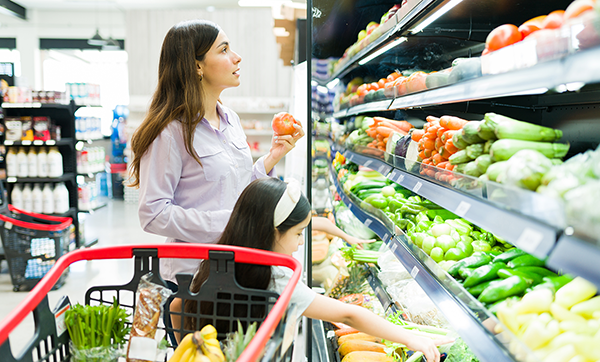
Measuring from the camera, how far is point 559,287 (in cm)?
106

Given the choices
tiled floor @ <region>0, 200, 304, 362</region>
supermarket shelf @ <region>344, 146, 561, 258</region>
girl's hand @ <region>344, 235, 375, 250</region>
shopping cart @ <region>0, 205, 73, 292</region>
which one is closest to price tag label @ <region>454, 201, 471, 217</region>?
supermarket shelf @ <region>344, 146, 561, 258</region>

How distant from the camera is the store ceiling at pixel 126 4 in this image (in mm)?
9891

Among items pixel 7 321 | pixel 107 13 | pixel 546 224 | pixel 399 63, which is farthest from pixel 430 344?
pixel 107 13

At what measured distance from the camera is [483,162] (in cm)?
117

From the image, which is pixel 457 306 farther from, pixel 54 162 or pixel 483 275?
pixel 54 162

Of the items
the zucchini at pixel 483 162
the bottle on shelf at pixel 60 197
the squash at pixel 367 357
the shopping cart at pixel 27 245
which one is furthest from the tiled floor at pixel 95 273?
the zucchini at pixel 483 162

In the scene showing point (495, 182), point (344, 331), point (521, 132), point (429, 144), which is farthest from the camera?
point (344, 331)

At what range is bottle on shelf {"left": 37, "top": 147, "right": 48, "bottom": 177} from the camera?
4.90 m

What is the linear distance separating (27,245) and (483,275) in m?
4.58

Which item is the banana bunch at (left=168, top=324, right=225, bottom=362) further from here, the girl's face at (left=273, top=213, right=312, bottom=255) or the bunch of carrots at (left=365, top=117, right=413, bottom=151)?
the bunch of carrots at (left=365, top=117, right=413, bottom=151)

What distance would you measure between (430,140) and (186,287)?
1067 millimetres

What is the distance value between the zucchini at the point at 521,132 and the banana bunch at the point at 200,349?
0.88 metres

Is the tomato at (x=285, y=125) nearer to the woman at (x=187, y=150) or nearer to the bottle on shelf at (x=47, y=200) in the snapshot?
the woman at (x=187, y=150)

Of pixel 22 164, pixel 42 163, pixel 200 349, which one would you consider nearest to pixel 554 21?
pixel 200 349
